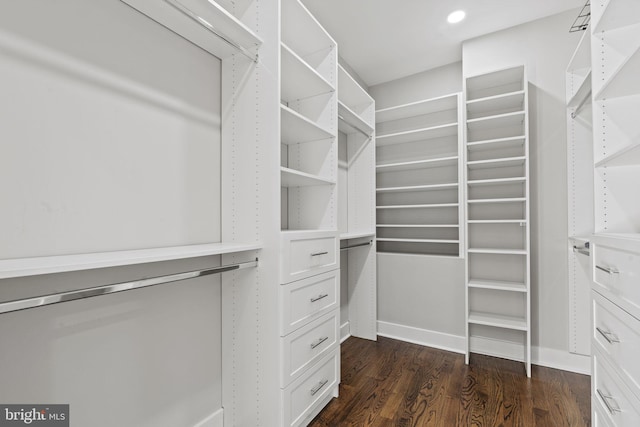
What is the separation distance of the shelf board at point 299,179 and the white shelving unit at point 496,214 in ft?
4.50

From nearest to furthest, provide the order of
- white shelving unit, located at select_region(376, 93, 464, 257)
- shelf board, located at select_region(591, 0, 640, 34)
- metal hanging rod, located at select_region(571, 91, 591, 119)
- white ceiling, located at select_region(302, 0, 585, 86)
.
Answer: shelf board, located at select_region(591, 0, 640, 34) → metal hanging rod, located at select_region(571, 91, 591, 119) → white ceiling, located at select_region(302, 0, 585, 86) → white shelving unit, located at select_region(376, 93, 464, 257)

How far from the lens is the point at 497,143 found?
2.51 metres

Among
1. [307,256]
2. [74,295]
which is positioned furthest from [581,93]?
[74,295]

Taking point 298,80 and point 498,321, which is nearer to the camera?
point 298,80

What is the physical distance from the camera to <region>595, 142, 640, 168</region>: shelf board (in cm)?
121

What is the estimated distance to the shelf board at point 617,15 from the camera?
1.29 meters

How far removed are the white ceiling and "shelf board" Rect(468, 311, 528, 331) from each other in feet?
8.03

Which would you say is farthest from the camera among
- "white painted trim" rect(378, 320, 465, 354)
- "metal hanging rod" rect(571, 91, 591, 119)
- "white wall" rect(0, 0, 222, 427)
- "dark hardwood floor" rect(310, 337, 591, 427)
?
"white painted trim" rect(378, 320, 465, 354)

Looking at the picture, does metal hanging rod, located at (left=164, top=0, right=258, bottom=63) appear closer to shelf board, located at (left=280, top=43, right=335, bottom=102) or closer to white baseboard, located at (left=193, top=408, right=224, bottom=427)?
shelf board, located at (left=280, top=43, right=335, bottom=102)

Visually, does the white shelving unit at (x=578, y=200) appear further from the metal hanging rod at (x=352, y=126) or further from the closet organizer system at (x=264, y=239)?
the closet organizer system at (x=264, y=239)

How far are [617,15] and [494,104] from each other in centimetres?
124

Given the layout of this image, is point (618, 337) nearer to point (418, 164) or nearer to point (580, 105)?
point (580, 105)

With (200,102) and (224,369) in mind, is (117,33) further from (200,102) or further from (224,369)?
(224,369)

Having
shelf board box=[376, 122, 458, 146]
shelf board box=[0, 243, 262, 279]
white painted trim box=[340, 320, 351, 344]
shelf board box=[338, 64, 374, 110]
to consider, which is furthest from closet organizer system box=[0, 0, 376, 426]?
shelf board box=[376, 122, 458, 146]
